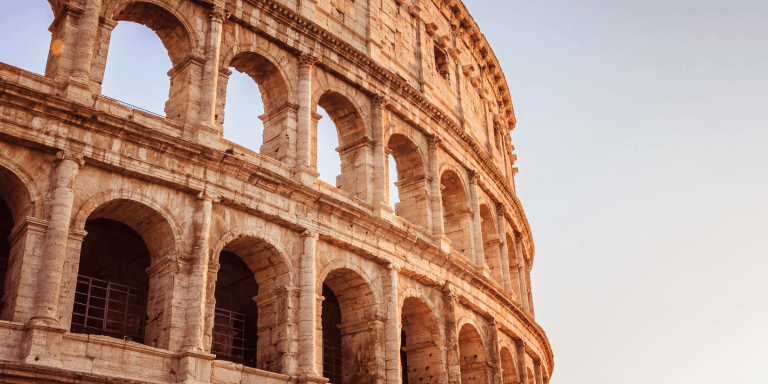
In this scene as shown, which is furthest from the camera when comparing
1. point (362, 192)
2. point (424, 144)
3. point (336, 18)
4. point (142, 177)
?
point (424, 144)

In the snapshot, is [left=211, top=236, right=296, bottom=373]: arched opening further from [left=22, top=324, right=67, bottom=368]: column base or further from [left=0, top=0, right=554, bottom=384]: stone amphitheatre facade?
[left=22, top=324, right=67, bottom=368]: column base

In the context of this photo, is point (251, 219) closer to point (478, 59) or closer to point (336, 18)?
point (336, 18)

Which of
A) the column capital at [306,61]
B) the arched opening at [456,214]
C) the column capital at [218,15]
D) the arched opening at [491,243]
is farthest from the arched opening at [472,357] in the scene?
the column capital at [218,15]

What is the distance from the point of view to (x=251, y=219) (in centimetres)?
1370

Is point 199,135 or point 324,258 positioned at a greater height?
point 199,135

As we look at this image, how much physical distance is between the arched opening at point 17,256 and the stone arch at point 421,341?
823cm

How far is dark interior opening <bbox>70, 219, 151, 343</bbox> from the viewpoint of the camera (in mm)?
13609

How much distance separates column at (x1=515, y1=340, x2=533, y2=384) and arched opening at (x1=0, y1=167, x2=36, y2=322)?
14.0 meters

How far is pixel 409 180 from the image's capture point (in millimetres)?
19016

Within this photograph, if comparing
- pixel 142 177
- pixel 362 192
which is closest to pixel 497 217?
pixel 362 192

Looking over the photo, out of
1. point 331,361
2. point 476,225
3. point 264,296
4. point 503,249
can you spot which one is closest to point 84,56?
point 264,296

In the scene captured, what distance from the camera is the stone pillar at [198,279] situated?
39.1ft

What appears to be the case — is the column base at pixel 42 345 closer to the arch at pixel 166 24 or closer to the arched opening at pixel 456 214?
the arch at pixel 166 24

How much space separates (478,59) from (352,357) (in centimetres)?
1320
